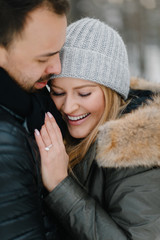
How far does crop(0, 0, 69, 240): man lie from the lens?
3.66ft

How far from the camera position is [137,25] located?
9.23m

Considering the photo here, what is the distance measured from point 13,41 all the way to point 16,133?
0.45 meters

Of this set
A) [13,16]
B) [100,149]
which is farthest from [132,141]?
[13,16]

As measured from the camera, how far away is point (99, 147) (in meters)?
1.60

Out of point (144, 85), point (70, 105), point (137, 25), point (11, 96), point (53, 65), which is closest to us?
point (11, 96)

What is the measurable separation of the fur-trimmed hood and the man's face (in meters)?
0.48

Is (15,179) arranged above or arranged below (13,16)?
below

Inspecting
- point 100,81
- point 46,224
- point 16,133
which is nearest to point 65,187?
point 46,224

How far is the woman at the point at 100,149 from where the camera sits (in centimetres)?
148

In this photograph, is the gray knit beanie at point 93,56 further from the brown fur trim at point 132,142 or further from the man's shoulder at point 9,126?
the man's shoulder at point 9,126

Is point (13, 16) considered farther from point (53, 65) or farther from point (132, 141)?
point (132, 141)

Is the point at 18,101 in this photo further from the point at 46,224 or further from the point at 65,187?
the point at 46,224

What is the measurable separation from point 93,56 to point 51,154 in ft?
2.30

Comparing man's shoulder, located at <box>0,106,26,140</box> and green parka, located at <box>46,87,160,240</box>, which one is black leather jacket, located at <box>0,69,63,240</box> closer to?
man's shoulder, located at <box>0,106,26,140</box>
